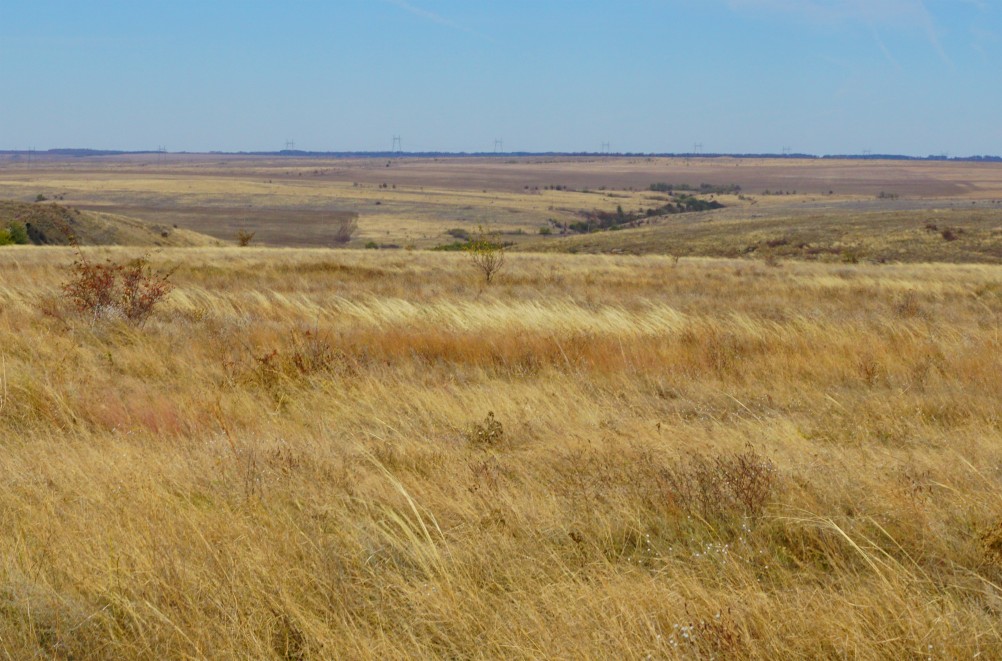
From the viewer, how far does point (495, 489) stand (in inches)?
165

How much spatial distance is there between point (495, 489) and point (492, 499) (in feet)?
0.49

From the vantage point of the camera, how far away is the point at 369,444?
510 cm

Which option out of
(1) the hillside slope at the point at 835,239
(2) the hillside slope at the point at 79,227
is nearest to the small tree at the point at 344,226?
(1) the hillside slope at the point at 835,239

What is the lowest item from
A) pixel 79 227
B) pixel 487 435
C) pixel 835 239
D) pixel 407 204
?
pixel 487 435

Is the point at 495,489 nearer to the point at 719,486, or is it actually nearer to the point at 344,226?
the point at 719,486

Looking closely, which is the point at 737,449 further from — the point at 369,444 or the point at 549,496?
the point at 369,444

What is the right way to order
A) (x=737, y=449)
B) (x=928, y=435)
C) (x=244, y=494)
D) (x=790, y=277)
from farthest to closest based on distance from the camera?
(x=790, y=277) < (x=928, y=435) < (x=737, y=449) < (x=244, y=494)

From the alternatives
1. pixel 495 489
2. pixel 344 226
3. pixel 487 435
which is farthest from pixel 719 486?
pixel 344 226

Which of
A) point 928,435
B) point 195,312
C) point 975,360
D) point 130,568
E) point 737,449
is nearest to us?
point 130,568

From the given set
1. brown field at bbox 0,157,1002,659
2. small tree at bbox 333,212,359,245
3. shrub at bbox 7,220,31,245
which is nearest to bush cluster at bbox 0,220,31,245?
shrub at bbox 7,220,31,245

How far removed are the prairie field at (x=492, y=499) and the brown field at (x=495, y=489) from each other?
0.06 ft

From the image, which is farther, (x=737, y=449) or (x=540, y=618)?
(x=737, y=449)

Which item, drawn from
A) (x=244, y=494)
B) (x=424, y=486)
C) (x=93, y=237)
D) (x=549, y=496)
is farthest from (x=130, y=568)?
(x=93, y=237)

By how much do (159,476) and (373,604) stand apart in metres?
1.77
